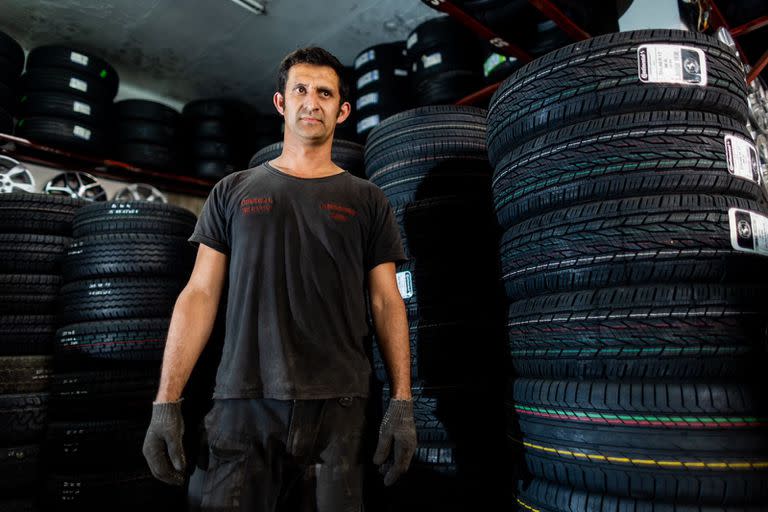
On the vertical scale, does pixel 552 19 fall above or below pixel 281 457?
above

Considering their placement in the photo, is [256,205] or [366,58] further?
[366,58]

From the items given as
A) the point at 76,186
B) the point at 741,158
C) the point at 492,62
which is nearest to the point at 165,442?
the point at 741,158

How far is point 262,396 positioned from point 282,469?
0.66ft

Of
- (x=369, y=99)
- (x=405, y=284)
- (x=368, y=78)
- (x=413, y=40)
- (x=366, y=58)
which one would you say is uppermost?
(x=366, y=58)

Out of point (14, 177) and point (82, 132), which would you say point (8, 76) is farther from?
point (14, 177)

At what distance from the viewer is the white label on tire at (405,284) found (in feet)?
6.59

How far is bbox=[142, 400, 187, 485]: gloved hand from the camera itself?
4.35 feet

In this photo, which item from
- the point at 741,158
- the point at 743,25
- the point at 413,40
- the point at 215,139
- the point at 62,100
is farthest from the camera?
the point at 215,139

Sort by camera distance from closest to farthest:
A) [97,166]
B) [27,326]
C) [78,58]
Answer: [27,326]
[78,58]
[97,166]

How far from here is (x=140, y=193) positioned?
20.0 ft

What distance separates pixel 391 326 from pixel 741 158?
1.15 meters

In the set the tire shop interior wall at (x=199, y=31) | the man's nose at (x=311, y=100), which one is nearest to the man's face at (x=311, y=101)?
the man's nose at (x=311, y=100)

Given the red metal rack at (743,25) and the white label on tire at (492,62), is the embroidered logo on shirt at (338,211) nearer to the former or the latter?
the white label on tire at (492,62)

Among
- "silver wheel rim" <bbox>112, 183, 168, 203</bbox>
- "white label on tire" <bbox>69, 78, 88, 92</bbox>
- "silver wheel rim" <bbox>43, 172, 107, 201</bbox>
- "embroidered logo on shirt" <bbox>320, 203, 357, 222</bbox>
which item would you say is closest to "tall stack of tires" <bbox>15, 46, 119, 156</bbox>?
"white label on tire" <bbox>69, 78, 88, 92</bbox>
